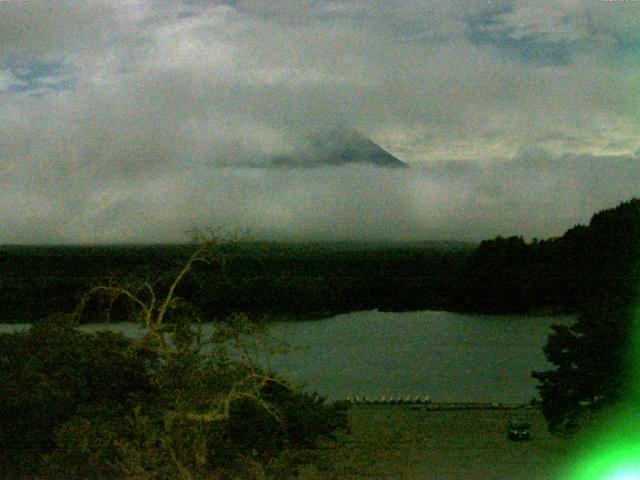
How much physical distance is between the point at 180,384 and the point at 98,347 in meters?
2.26

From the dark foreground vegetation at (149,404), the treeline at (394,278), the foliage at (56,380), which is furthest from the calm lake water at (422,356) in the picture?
the dark foreground vegetation at (149,404)

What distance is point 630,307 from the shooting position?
1314cm

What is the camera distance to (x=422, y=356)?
32.2m

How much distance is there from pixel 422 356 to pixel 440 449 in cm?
1777

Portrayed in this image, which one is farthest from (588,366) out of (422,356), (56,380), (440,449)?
(422,356)

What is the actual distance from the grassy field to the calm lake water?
103 inches

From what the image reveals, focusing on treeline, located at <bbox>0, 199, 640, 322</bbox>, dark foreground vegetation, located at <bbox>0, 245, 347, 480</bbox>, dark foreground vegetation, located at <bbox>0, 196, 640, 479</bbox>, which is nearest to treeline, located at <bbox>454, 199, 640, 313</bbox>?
treeline, located at <bbox>0, 199, 640, 322</bbox>

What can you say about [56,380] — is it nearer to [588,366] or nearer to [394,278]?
[588,366]

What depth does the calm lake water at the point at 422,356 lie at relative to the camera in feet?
81.9

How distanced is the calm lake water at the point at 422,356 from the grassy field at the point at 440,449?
2617 mm

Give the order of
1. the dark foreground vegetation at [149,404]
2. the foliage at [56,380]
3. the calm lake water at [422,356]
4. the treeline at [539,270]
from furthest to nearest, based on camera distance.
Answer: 1. the treeline at [539,270]
2. the calm lake water at [422,356]
3. the foliage at [56,380]
4. the dark foreground vegetation at [149,404]

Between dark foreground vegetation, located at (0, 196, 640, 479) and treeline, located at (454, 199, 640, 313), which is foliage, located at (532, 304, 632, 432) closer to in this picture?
dark foreground vegetation, located at (0, 196, 640, 479)

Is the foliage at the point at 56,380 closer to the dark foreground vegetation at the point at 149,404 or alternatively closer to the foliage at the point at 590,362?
the dark foreground vegetation at the point at 149,404

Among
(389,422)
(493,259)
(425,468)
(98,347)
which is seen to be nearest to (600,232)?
(493,259)
